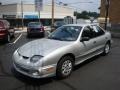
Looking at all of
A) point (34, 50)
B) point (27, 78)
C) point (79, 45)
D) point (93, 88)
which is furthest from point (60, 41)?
point (93, 88)

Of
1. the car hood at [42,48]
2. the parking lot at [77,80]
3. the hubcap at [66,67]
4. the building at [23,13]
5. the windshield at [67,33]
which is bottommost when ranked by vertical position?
the parking lot at [77,80]

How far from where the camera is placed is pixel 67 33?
770 centimetres

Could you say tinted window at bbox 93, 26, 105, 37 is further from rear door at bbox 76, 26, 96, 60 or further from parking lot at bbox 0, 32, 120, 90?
parking lot at bbox 0, 32, 120, 90

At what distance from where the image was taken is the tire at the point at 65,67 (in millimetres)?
6285

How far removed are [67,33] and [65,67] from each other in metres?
1.58

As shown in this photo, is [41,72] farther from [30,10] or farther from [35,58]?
[30,10]

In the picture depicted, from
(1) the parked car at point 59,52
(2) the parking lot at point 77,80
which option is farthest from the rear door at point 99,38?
(2) the parking lot at point 77,80

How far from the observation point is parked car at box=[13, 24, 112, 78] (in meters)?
5.95

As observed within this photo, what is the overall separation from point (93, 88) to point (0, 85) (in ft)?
8.08

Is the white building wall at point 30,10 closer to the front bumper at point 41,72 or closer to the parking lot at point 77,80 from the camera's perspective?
the parking lot at point 77,80

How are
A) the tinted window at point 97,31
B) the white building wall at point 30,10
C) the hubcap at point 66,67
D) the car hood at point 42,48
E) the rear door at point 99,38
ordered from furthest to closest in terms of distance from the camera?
the white building wall at point 30,10 < the tinted window at point 97,31 < the rear door at point 99,38 < the hubcap at point 66,67 < the car hood at point 42,48

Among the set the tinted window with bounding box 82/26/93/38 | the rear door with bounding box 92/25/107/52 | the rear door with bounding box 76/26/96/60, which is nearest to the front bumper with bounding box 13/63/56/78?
the rear door with bounding box 76/26/96/60

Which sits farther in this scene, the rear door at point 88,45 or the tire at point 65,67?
the rear door at point 88,45

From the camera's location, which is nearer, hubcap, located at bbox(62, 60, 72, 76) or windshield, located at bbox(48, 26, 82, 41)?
hubcap, located at bbox(62, 60, 72, 76)
